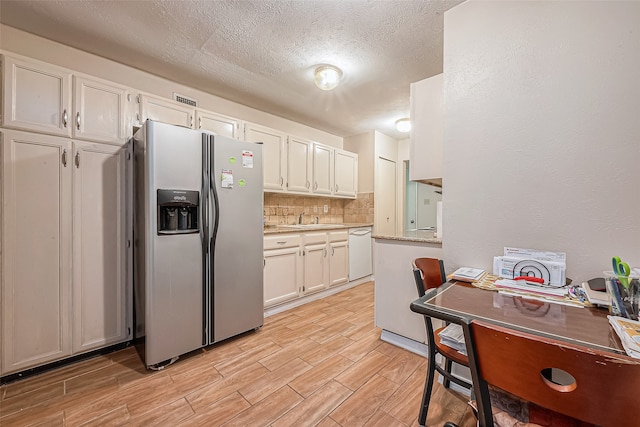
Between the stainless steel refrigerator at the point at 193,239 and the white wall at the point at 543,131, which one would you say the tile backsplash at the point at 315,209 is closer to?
the stainless steel refrigerator at the point at 193,239

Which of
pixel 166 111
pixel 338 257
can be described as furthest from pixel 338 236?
pixel 166 111

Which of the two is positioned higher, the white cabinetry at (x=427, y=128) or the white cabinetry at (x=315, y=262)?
the white cabinetry at (x=427, y=128)

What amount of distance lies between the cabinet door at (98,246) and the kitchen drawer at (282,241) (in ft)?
4.08

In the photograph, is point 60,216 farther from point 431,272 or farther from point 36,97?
point 431,272

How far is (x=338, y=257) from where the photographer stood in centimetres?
365

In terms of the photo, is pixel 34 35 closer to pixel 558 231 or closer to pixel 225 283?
pixel 225 283

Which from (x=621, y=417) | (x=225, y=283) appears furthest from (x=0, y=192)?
(x=621, y=417)

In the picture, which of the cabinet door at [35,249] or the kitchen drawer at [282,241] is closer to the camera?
the cabinet door at [35,249]

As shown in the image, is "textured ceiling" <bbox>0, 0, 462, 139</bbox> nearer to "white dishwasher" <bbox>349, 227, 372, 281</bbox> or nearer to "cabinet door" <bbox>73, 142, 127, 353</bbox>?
"cabinet door" <bbox>73, 142, 127, 353</bbox>

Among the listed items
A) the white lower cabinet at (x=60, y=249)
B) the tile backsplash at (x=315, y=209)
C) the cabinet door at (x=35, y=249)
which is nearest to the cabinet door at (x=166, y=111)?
the white lower cabinet at (x=60, y=249)

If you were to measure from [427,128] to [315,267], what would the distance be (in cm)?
209

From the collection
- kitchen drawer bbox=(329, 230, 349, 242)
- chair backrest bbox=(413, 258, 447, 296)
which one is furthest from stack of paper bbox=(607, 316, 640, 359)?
kitchen drawer bbox=(329, 230, 349, 242)

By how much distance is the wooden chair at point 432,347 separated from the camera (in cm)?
131

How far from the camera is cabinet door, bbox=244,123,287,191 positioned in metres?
3.08
